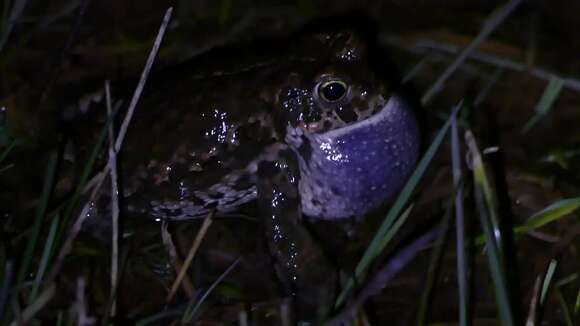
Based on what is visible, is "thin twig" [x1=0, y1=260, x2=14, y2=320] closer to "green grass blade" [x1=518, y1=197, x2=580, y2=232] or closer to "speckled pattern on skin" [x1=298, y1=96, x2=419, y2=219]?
"speckled pattern on skin" [x1=298, y1=96, x2=419, y2=219]

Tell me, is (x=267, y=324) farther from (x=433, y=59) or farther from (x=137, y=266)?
(x=433, y=59)

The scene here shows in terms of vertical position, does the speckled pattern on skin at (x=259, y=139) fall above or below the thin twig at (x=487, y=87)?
above

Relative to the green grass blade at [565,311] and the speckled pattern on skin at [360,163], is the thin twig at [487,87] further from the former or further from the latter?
the green grass blade at [565,311]

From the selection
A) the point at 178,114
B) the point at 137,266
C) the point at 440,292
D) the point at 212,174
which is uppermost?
the point at 178,114

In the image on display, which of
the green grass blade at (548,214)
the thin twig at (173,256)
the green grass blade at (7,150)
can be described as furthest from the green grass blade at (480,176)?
the green grass blade at (7,150)

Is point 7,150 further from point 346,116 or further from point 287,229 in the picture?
point 346,116

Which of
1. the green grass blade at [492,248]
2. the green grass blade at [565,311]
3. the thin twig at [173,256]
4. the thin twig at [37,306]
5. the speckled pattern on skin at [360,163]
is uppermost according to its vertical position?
the thin twig at [37,306]

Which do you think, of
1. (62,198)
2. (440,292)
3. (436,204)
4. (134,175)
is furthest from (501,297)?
(62,198)
